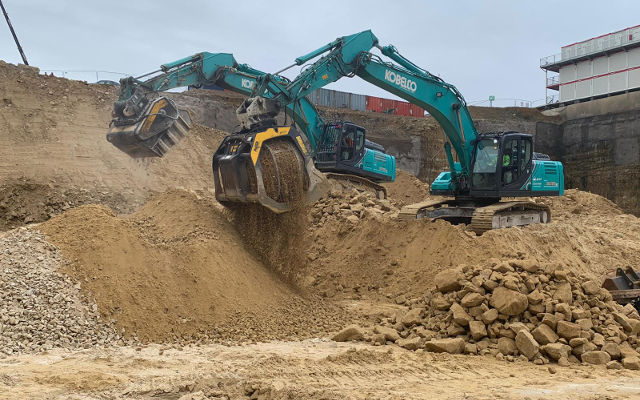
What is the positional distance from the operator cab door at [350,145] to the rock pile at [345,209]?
231 cm

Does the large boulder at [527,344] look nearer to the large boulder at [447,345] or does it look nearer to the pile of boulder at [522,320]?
the pile of boulder at [522,320]

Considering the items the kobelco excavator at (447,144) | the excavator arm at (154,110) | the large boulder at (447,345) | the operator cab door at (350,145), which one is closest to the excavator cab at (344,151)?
the operator cab door at (350,145)

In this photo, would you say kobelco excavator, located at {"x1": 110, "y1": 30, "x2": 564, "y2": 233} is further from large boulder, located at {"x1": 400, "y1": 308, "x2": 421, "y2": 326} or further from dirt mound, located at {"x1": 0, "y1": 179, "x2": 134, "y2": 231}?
dirt mound, located at {"x1": 0, "y1": 179, "x2": 134, "y2": 231}

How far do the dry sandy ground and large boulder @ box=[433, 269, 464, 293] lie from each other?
3.29 ft

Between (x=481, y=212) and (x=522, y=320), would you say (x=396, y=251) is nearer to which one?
(x=481, y=212)

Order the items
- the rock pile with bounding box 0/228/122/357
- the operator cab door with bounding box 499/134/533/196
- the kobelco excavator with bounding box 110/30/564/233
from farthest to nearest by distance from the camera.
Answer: the operator cab door with bounding box 499/134/533/196, the kobelco excavator with bounding box 110/30/564/233, the rock pile with bounding box 0/228/122/357

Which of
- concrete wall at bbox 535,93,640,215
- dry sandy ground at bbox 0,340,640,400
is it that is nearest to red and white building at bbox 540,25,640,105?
concrete wall at bbox 535,93,640,215

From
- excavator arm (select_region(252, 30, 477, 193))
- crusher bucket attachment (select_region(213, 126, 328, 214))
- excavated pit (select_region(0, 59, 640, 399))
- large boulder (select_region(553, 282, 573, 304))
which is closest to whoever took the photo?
excavated pit (select_region(0, 59, 640, 399))

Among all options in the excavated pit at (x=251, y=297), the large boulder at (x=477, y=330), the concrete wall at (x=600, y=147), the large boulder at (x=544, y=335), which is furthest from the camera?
the concrete wall at (x=600, y=147)

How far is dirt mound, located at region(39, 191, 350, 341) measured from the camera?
7176mm

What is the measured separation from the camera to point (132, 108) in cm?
1048

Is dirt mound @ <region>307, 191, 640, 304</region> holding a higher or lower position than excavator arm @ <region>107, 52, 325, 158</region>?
lower

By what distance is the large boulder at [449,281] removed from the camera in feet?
22.7

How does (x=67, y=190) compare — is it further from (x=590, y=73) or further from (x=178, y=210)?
(x=590, y=73)
